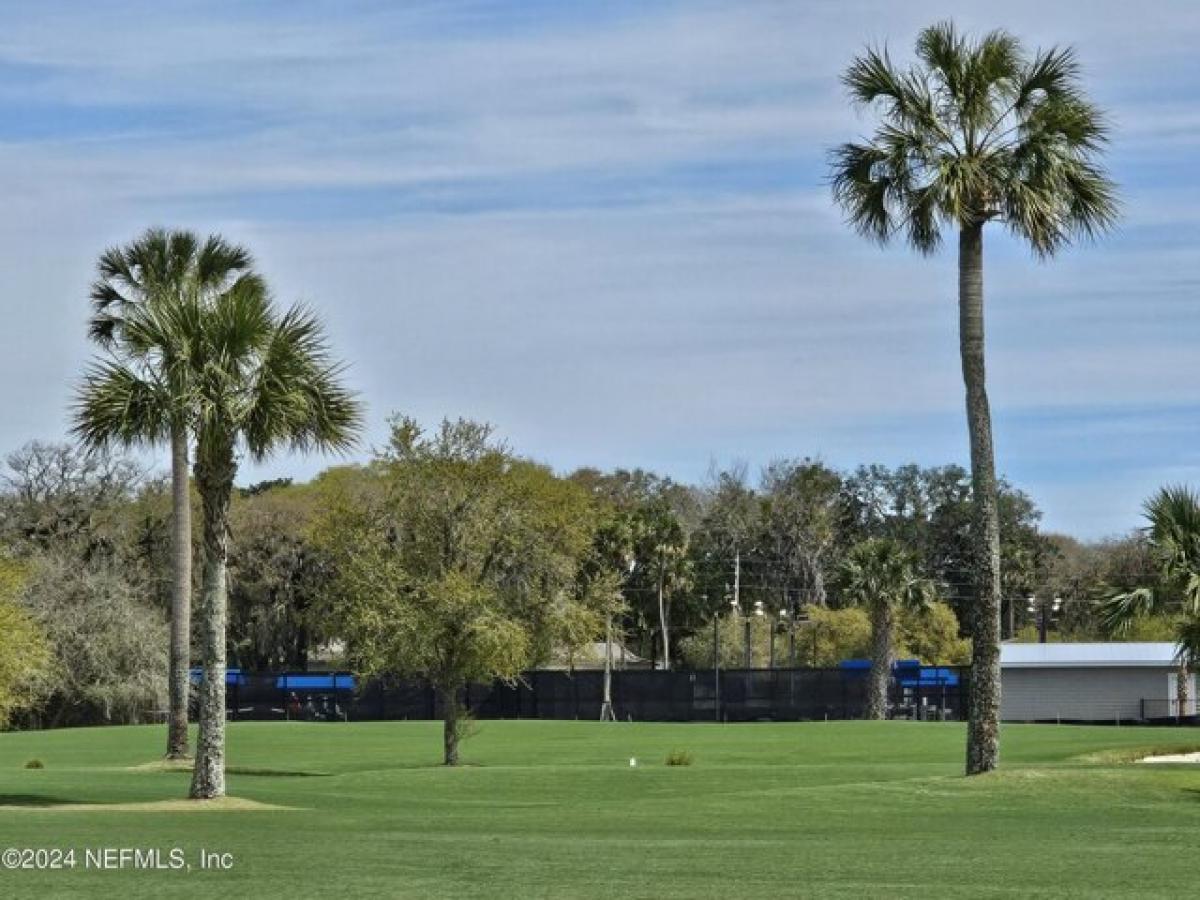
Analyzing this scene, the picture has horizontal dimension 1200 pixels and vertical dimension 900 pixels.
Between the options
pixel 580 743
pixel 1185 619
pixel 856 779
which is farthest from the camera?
pixel 580 743

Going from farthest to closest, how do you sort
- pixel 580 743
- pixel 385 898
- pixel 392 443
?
pixel 580 743 → pixel 392 443 → pixel 385 898

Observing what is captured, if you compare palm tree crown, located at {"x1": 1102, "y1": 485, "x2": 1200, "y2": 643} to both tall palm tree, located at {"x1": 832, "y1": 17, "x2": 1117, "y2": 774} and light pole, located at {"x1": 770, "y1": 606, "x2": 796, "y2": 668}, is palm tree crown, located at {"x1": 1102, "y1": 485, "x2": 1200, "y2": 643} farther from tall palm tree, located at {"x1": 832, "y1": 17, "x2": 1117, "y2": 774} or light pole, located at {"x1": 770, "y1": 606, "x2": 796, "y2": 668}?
light pole, located at {"x1": 770, "y1": 606, "x2": 796, "y2": 668}

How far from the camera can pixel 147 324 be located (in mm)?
28000

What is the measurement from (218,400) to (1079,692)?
203 feet

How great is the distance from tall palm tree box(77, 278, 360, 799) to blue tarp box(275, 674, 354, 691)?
56.5 metres

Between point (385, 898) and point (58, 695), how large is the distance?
68963 mm

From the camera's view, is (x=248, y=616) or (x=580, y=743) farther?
(x=248, y=616)

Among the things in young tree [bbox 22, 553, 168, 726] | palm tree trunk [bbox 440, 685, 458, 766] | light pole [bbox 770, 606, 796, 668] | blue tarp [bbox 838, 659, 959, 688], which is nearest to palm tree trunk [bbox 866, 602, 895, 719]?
blue tarp [bbox 838, 659, 959, 688]

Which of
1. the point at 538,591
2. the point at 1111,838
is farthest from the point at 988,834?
the point at 538,591

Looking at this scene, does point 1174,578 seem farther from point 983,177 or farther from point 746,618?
point 746,618

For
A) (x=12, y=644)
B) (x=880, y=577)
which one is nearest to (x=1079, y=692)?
(x=880, y=577)

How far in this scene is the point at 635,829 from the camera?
24.4m

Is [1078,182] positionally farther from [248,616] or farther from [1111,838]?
[248,616]

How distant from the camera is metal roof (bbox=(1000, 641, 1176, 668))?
266 ft
